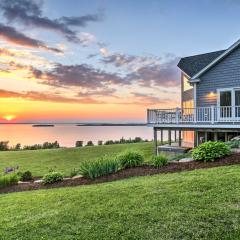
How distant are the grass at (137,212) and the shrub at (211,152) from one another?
2.47m

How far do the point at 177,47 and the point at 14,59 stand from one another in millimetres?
11955

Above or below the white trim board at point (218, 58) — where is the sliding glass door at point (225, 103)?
below

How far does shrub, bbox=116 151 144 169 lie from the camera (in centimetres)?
1043

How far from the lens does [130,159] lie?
34.5ft

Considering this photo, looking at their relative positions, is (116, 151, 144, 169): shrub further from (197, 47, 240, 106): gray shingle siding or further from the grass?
(197, 47, 240, 106): gray shingle siding

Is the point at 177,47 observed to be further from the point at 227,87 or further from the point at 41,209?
the point at 41,209

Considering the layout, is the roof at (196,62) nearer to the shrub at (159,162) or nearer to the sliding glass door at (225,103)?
the sliding glass door at (225,103)

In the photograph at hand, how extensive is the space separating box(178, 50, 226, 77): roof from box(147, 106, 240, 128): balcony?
3418 mm

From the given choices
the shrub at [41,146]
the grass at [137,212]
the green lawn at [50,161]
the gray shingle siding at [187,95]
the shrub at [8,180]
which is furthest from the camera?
the shrub at [41,146]

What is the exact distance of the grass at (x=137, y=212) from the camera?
14.6 ft

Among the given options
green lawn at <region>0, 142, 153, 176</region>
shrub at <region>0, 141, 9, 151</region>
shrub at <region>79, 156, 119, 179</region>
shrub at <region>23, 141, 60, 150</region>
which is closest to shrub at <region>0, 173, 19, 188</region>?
shrub at <region>79, 156, 119, 179</region>

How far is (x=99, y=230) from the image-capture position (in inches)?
183

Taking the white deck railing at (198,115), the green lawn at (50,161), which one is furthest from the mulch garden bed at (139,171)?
the white deck railing at (198,115)

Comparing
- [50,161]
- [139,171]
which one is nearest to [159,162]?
[139,171]
